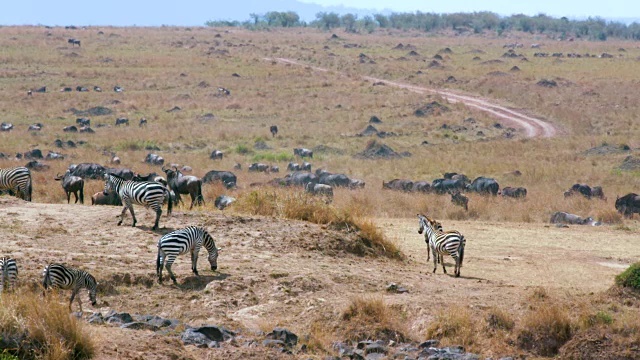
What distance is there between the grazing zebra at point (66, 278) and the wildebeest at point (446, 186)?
17787 mm

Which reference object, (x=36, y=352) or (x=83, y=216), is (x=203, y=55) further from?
(x=36, y=352)

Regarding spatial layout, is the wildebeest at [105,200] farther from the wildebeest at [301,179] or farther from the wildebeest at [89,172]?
the wildebeest at [301,179]

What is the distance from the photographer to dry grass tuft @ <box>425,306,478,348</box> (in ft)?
39.7

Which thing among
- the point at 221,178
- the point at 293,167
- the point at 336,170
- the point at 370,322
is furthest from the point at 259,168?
the point at 370,322

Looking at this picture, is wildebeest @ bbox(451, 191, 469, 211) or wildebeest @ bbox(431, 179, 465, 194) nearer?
wildebeest @ bbox(451, 191, 469, 211)

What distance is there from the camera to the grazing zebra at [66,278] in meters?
11.8

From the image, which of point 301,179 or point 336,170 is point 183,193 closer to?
point 301,179

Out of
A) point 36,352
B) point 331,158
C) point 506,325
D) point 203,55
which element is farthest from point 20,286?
point 203,55

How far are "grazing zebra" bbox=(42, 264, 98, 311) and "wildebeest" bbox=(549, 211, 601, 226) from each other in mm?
14876

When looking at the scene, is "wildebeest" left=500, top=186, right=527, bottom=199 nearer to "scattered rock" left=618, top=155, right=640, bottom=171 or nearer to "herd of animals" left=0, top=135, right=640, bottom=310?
"herd of animals" left=0, top=135, right=640, bottom=310

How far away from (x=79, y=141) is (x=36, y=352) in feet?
105

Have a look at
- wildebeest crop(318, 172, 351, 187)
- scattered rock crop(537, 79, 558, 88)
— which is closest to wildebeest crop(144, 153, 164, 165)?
wildebeest crop(318, 172, 351, 187)

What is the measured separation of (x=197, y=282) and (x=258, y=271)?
1.14m

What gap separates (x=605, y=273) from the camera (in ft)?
53.3
